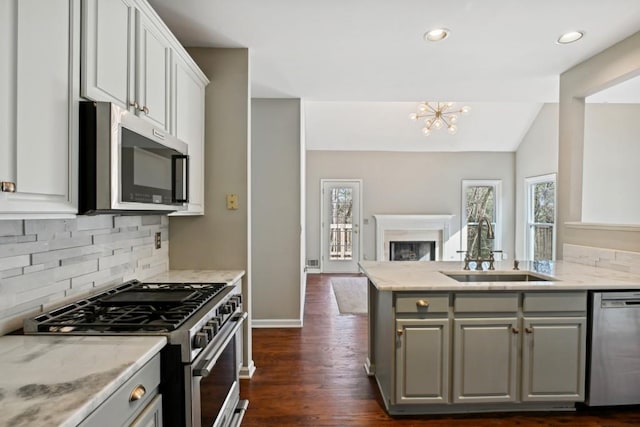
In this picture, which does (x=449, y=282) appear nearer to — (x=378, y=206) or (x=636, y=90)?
(x=636, y=90)

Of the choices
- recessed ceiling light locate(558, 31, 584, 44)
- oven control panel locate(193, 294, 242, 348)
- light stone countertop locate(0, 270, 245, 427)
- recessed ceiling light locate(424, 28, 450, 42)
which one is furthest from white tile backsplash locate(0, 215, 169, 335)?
recessed ceiling light locate(558, 31, 584, 44)

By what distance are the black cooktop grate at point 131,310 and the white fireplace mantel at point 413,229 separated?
576 cm

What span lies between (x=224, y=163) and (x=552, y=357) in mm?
2612

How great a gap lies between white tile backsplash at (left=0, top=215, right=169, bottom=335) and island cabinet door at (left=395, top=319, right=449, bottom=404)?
5.56 ft

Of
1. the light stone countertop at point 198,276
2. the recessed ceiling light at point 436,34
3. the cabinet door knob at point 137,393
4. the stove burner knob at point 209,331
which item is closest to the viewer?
the cabinet door knob at point 137,393

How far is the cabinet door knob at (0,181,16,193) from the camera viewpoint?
0.99m

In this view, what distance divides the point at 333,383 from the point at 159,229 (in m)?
1.74

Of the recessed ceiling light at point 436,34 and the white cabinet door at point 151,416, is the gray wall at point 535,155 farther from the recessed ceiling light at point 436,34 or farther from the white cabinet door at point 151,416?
the white cabinet door at point 151,416

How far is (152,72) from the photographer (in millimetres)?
1863


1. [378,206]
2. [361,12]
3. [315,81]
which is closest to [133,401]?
[361,12]

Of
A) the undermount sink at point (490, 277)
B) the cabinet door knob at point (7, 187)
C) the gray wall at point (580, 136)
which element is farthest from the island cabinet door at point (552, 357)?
the cabinet door knob at point (7, 187)

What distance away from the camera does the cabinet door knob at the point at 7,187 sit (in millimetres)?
987

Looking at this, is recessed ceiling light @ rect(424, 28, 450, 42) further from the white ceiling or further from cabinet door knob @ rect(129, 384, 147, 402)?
cabinet door knob @ rect(129, 384, 147, 402)

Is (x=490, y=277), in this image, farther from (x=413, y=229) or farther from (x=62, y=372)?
(x=413, y=229)
